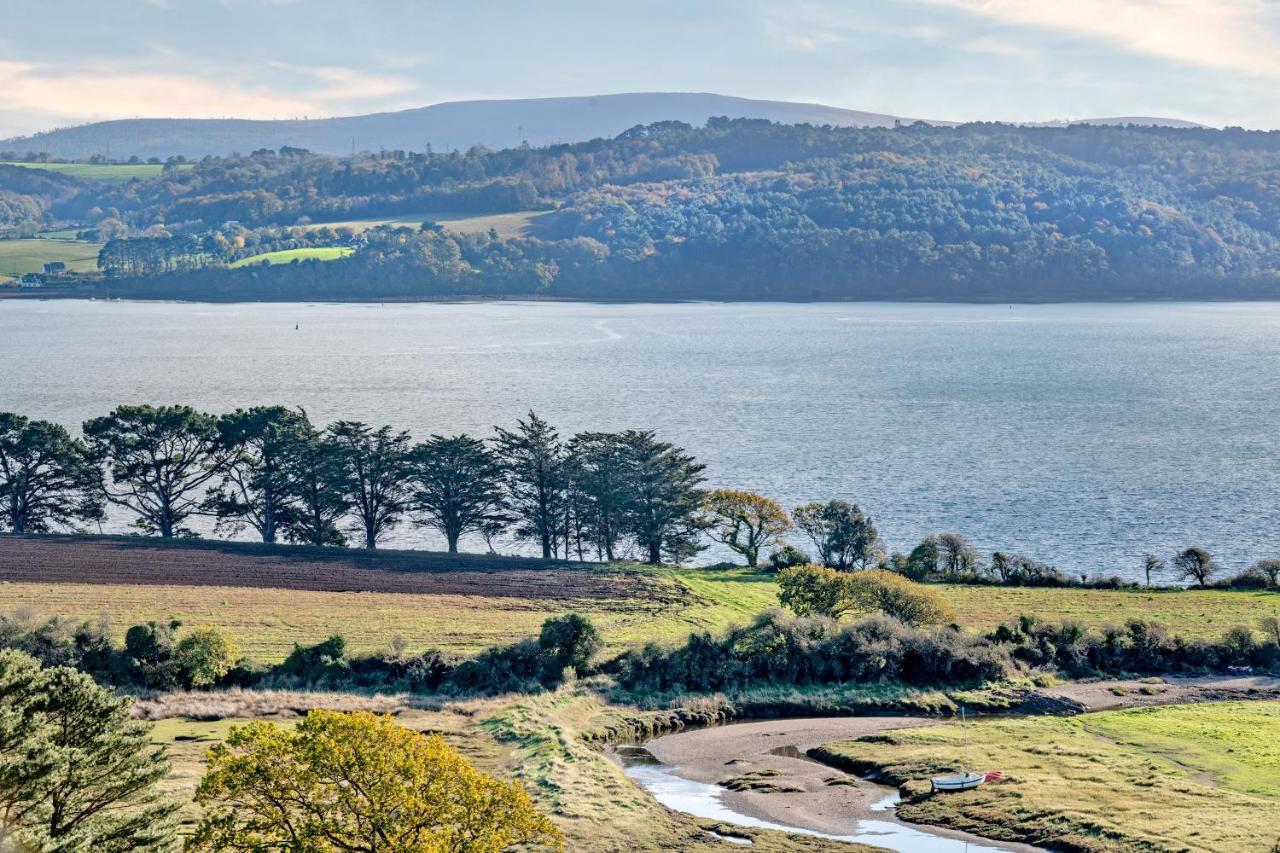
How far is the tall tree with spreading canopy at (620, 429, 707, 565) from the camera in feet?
271

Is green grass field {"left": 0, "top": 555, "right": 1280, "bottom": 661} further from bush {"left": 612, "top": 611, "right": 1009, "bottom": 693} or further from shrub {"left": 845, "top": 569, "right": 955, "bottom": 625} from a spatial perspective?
bush {"left": 612, "top": 611, "right": 1009, "bottom": 693}

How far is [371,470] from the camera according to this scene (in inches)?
3371

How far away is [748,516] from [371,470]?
920 inches

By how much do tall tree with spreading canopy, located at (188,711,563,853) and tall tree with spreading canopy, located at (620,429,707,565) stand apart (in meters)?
51.2

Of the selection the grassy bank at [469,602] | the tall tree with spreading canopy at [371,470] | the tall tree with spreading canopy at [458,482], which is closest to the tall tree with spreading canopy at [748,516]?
the grassy bank at [469,602]

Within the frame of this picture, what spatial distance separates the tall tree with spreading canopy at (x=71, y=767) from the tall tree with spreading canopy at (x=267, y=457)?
54.4 m

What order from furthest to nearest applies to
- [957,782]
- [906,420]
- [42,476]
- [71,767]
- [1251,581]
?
[906,420]
[42,476]
[1251,581]
[957,782]
[71,767]

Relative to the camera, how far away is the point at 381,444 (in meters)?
86.8

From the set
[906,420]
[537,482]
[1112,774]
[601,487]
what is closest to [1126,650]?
[1112,774]

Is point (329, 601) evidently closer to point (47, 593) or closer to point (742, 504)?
point (47, 593)

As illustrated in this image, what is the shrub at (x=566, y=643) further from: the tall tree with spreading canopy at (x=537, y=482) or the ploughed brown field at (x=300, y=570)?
the tall tree with spreading canopy at (x=537, y=482)

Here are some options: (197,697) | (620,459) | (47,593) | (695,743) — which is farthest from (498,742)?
(620,459)

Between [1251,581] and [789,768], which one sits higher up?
[1251,581]

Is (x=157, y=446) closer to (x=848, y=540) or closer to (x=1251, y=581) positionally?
(x=848, y=540)
